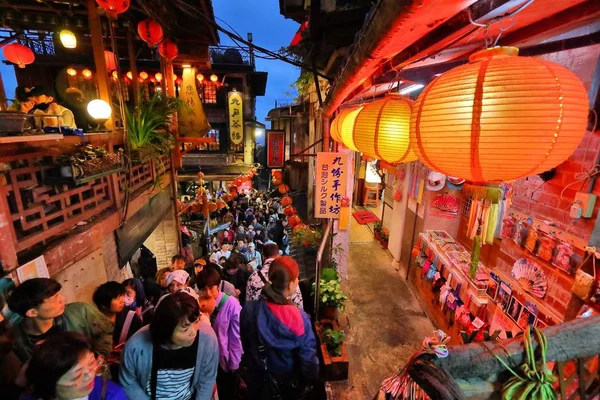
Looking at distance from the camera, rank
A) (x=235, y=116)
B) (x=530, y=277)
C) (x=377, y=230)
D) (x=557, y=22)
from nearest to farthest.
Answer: (x=557, y=22), (x=530, y=277), (x=377, y=230), (x=235, y=116)

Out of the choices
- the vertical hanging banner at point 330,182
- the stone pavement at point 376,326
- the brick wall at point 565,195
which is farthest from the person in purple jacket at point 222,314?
the brick wall at point 565,195

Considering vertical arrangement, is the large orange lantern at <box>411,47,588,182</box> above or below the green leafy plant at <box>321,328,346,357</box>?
above

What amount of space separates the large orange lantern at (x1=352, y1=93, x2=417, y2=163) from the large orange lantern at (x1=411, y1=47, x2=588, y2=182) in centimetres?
122

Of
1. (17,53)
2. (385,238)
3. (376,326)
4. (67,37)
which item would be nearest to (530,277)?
(376,326)

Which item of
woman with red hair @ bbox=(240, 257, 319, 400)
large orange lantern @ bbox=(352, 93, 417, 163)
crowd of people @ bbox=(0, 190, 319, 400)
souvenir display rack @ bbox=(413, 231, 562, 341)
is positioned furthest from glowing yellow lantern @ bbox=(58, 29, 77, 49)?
souvenir display rack @ bbox=(413, 231, 562, 341)

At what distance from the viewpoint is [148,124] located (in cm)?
571

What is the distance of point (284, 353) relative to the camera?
331cm

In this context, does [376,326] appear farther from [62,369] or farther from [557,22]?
[557,22]

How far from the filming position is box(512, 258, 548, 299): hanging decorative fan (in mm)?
4145

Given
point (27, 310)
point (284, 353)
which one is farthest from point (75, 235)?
point (284, 353)

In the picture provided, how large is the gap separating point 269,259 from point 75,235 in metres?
2.92

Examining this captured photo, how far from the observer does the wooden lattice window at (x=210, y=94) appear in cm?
2112

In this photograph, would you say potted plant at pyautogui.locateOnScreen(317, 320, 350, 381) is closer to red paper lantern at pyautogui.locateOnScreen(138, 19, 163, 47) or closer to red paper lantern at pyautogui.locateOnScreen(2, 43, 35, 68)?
red paper lantern at pyautogui.locateOnScreen(138, 19, 163, 47)

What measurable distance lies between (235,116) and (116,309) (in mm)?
15618
